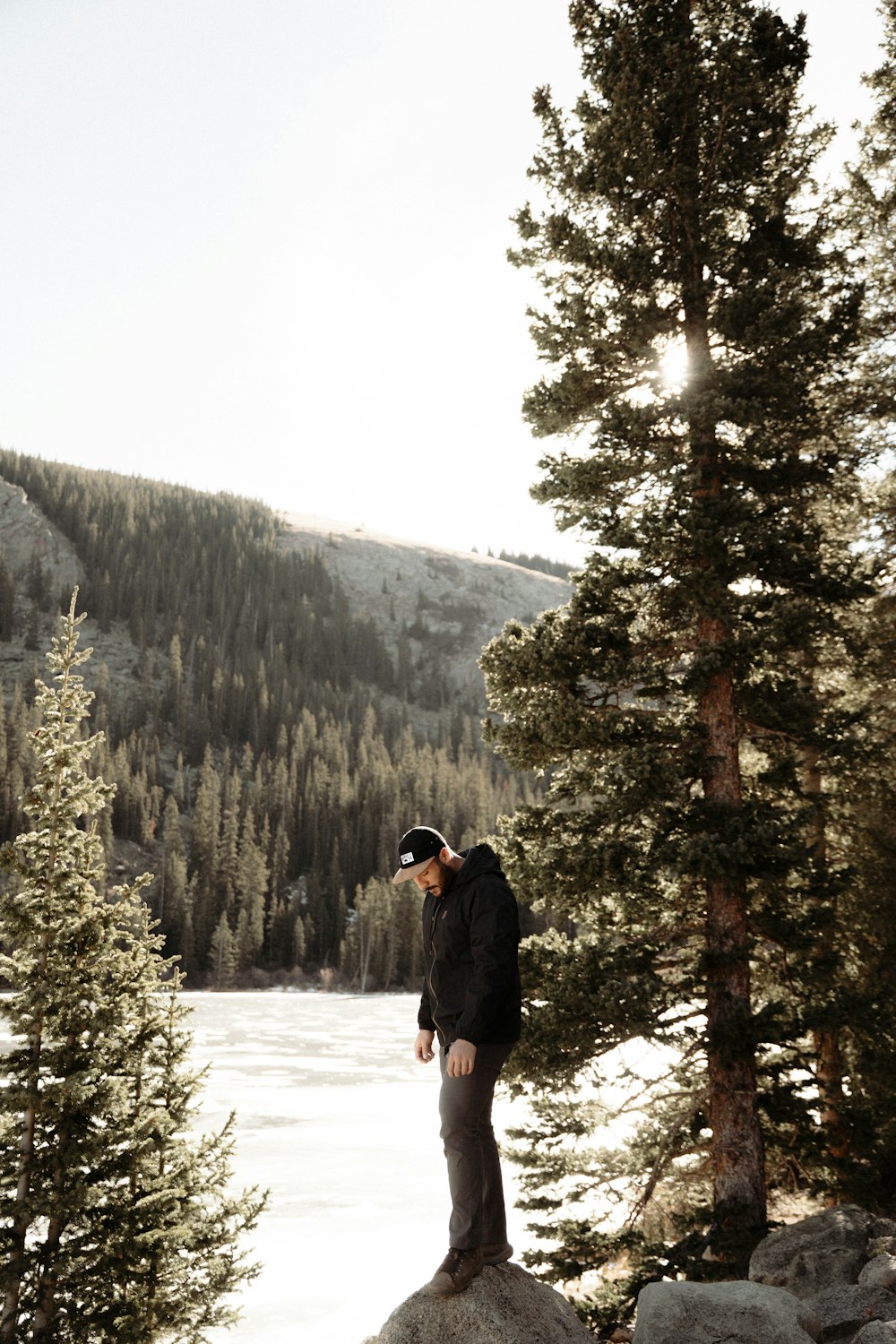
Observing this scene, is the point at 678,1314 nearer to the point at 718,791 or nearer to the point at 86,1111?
the point at 718,791

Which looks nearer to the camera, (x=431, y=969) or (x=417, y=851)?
(x=417, y=851)

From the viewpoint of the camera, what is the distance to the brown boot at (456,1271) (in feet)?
18.0

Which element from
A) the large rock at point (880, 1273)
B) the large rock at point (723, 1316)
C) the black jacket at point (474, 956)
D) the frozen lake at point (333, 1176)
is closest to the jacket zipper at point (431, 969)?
the black jacket at point (474, 956)

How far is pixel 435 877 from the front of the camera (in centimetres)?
568

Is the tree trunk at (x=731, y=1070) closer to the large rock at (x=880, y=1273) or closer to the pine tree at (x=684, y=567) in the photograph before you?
the pine tree at (x=684, y=567)

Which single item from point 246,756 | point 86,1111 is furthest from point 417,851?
point 246,756

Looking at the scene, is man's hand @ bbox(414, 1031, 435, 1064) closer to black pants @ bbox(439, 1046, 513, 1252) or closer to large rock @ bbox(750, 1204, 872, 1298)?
black pants @ bbox(439, 1046, 513, 1252)

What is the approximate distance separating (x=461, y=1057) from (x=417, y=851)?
110cm

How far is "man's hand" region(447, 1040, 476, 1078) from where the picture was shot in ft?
16.6

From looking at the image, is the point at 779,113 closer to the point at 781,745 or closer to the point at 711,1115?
the point at 781,745

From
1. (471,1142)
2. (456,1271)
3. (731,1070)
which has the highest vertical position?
(471,1142)

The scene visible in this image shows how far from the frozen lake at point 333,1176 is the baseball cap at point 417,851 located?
496 centimetres

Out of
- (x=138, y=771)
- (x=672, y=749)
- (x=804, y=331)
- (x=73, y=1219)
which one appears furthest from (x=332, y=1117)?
(x=138, y=771)

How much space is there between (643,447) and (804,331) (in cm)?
179
